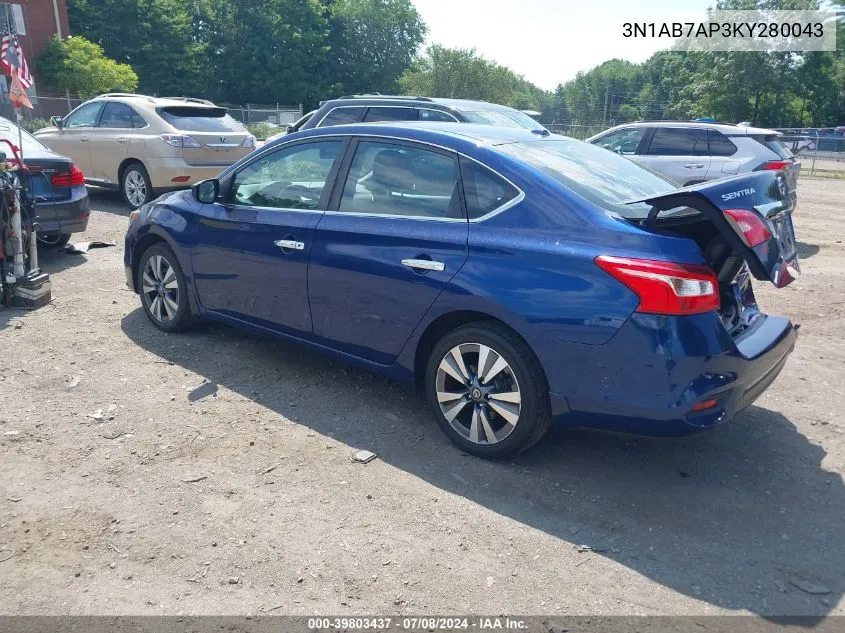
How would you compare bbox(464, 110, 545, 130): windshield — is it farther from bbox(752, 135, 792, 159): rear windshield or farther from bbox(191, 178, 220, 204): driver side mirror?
bbox(191, 178, 220, 204): driver side mirror

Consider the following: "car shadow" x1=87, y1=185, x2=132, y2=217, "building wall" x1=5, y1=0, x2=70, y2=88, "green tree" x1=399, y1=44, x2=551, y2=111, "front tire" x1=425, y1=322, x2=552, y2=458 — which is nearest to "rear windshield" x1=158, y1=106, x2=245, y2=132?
"car shadow" x1=87, y1=185, x2=132, y2=217

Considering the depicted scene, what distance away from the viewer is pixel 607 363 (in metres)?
3.48

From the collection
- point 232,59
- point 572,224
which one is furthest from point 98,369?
point 232,59

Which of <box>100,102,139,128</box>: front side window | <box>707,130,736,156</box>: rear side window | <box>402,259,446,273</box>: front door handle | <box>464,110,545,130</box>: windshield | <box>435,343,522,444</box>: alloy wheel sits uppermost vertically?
<box>100,102,139,128</box>: front side window

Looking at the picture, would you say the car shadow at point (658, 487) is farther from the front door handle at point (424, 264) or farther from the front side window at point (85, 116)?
the front side window at point (85, 116)

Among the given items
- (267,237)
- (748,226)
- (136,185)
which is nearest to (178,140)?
(136,185)

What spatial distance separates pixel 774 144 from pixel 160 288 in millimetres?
9237

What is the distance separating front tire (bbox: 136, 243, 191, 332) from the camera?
18.6 feet

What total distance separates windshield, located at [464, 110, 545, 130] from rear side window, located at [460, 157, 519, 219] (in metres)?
5.87

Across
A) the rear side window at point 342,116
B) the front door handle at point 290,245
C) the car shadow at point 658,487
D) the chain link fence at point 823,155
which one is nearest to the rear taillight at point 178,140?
the rear side window at point 342,116

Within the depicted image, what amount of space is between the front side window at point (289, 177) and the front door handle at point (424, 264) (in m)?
0.92

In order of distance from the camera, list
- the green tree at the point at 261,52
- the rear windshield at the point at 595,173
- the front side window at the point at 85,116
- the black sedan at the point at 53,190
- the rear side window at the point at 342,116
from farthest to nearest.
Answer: the green tree at the point at 261,52
the front side window at the point at 85,116
the rear side window at the point at 342,116
the black sedan at the point at 53,190
the rear windshield at the point at 595,173

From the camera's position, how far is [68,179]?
789cm

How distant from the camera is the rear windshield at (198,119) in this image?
11102mm
